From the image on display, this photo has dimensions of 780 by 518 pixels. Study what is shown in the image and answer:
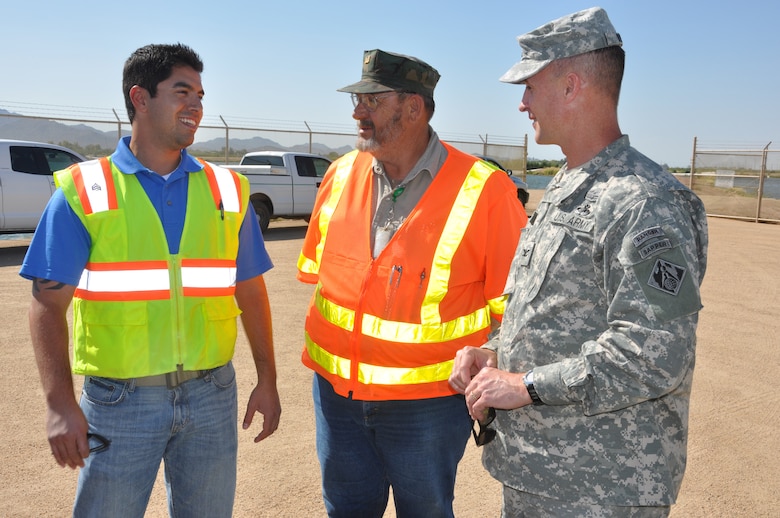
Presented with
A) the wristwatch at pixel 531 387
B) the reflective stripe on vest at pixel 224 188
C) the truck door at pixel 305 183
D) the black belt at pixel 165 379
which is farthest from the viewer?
the truck door at pixel 305 183

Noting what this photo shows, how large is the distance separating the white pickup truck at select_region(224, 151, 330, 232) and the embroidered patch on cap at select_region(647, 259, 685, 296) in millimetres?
12919

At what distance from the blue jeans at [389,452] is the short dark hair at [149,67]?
140 cm

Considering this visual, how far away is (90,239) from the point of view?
2.31 meters

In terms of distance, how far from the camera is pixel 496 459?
2.15m

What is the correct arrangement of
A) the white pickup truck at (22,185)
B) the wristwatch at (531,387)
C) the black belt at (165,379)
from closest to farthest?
the wristwatch at (531,387)
the black belt at (165,379)
the white pickup truck at (22,185)

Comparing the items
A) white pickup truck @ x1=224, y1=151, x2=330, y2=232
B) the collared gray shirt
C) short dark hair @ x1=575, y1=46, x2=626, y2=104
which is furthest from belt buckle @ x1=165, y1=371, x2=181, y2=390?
white pickup truck @ x1=224, y1=151, x2=330, y2=232

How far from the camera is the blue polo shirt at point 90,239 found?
2.23 meters

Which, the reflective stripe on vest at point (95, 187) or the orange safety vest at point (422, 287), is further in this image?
the orange safety vest at point (422, 287)

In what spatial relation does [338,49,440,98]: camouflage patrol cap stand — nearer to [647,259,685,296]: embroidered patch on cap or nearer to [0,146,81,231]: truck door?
[647,259,685,296]: embroidered patch on cap

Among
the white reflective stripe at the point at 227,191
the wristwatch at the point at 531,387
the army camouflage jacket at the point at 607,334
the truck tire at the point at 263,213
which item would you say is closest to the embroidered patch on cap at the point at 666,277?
the army camouflage jacket at the point at 607,334

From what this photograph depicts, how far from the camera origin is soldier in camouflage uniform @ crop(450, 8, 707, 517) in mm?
1685

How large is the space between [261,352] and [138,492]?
0.73m

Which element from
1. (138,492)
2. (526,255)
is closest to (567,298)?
(526,255)

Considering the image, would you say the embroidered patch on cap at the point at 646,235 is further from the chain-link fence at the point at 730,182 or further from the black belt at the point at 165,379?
the chain-link fence at the point at 730,182
